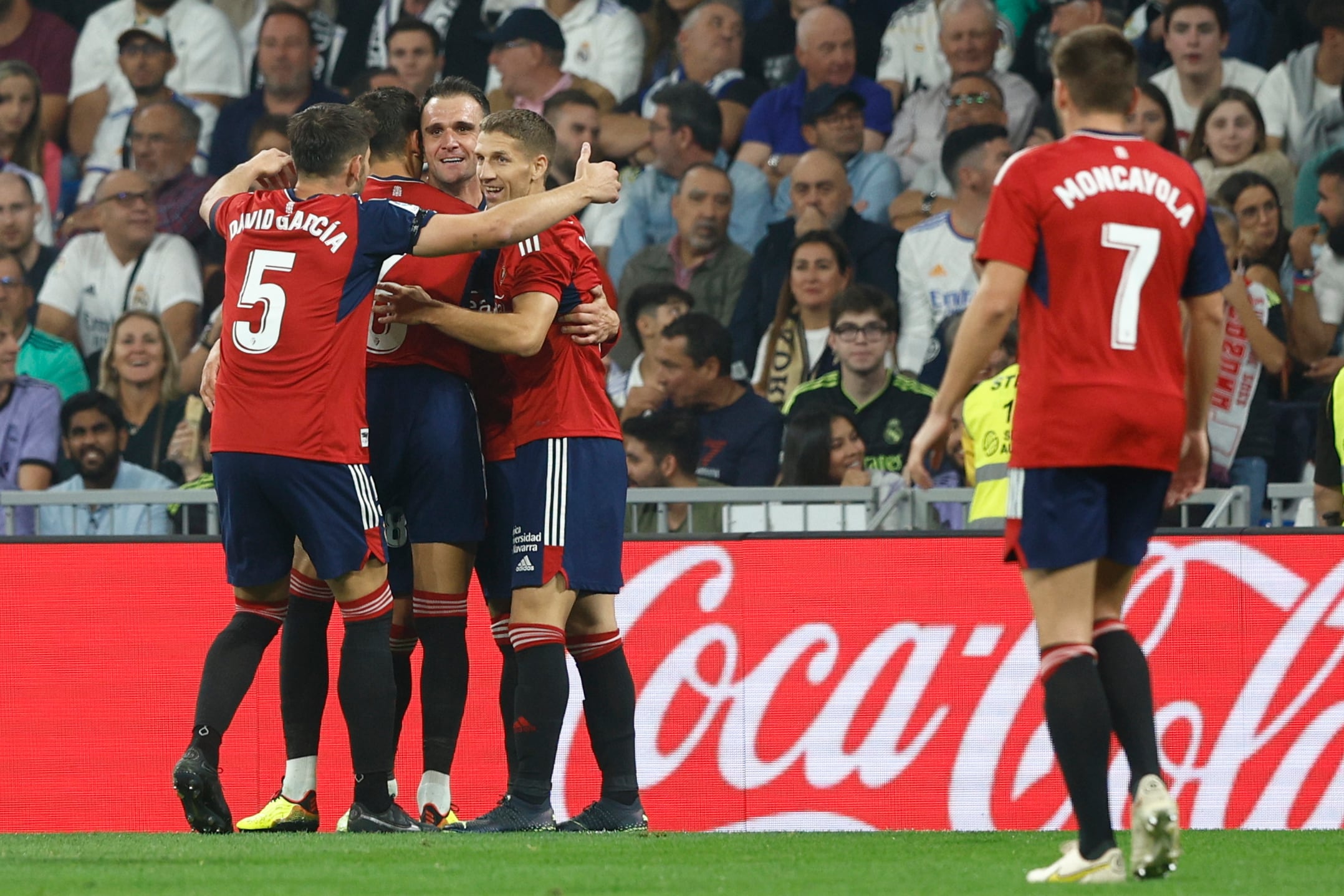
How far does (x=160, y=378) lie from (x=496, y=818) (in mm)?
6178

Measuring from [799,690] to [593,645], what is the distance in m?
1.39

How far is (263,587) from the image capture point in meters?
5.38

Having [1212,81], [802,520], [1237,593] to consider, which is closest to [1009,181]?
[1237,593]

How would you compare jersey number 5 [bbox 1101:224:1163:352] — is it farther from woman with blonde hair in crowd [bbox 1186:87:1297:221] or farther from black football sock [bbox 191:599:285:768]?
woman with blonde hair in crowd [bbox 1186:87:1297:221]

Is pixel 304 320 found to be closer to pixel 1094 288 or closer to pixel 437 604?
pixel 437 604

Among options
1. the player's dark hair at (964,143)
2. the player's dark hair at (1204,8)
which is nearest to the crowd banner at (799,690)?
the player's dark hair at (964,143)

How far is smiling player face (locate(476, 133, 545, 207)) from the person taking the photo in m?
5.59

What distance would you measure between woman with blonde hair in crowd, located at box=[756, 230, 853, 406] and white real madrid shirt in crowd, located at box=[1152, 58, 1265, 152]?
2008 mm

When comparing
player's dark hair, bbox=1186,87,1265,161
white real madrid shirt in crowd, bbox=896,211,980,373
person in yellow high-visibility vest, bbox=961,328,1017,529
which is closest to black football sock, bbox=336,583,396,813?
person in yellow high-visibility vest, bbox=961,328,1017,529

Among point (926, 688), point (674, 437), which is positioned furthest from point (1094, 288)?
point (674, 437)

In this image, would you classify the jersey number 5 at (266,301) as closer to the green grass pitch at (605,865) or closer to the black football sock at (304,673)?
the black football sock at (304,673)

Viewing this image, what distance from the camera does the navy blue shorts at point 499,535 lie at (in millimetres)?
5586

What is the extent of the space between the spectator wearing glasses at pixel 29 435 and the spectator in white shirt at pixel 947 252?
496cm

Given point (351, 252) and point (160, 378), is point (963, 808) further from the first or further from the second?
point (160, 378)
